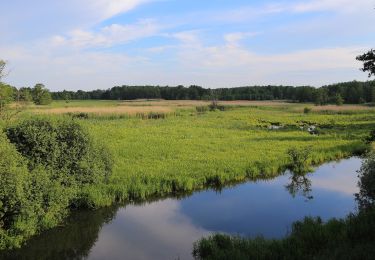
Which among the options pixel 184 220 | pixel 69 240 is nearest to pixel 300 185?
pixel 184 220

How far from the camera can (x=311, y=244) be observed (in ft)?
38.0

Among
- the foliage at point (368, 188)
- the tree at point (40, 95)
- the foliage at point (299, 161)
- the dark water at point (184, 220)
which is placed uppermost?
the tree at point (40, 95)

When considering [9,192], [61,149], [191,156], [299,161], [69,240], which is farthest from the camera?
[191,156]

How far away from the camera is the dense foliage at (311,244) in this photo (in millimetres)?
10163

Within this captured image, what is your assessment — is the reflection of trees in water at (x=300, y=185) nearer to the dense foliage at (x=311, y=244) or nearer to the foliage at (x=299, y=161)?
the foliage at (x=299, y=161)

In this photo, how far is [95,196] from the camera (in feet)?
59.5

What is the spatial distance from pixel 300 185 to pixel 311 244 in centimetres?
1196

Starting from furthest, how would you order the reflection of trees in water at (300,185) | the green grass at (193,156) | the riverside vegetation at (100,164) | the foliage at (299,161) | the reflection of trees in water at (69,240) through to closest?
the foliage at (299,161) < the reflection of trees in water at (300,185) < the green grass at (193,156) < the riverside vegetation at (100,164) < the reflection of trees in water at (69,240)

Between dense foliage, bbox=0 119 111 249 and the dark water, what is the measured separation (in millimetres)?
694

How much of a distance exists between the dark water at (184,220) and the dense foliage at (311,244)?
1.20 m

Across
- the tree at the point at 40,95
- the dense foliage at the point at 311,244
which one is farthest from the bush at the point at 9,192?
the tree at the point at 40,95

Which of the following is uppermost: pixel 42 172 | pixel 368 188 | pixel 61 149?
pixel 61 149

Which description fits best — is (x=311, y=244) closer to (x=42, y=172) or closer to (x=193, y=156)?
(x=42, y=172)

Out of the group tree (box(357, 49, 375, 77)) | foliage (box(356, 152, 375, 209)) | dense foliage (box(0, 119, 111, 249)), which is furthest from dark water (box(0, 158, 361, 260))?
tree (box(357, 49, 375, 77))
